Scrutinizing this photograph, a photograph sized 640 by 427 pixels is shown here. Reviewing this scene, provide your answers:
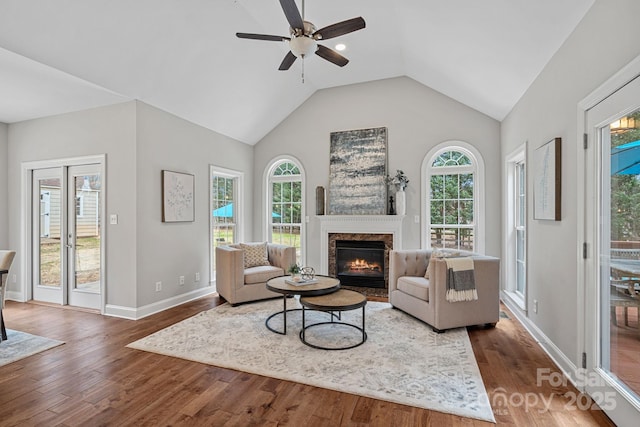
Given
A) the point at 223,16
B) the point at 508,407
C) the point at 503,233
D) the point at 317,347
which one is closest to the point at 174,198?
the point at 223,16

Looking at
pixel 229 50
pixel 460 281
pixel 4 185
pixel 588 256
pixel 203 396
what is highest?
pixel 229 50

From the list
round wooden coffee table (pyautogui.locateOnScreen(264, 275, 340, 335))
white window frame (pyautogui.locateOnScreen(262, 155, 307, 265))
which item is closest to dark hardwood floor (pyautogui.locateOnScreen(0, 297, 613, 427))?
round wooden coffee table (pyautogui.locateOnScreen(264, 275, 340, 335))

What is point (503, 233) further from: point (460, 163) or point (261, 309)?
point (261, 309)

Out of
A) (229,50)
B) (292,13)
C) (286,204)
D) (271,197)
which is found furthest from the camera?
(271,197)

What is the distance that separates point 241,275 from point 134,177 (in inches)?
70.4

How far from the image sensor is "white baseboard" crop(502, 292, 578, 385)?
256 centimetres

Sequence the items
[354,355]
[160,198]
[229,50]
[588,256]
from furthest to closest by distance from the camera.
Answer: [160,198] → [229,50] → [354,355] → [588,256]

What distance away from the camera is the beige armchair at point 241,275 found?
4387 mm

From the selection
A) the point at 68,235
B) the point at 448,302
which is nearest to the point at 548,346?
the point at 448,302

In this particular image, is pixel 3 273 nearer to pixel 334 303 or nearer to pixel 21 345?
pixel 21 345

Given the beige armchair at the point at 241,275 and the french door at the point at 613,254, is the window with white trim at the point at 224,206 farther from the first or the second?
the french door at the point at 613,254

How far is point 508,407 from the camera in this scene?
2.20m

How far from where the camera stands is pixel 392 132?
552cm

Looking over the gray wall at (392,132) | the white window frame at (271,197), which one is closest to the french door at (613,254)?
the gray wall at (392,132)
